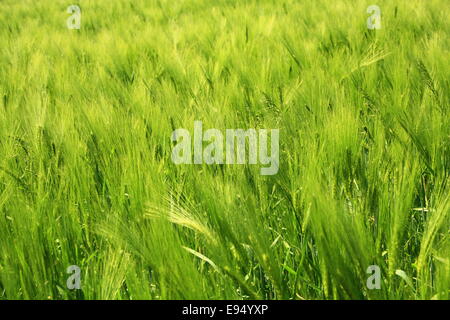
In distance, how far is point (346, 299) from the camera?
0.61 m

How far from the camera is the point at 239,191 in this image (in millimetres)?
766

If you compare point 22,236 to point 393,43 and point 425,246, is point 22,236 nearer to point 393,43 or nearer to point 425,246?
point 425,246

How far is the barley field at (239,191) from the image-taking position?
25.2 inches

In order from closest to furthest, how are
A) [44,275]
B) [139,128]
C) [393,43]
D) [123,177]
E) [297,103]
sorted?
[44,275]
[123,177]
[139,128]
[297,103]
[393,43]

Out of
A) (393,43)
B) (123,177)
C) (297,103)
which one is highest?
(393,43)

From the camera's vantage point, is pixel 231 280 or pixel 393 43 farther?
pixel 393 43

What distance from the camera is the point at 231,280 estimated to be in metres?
0.70

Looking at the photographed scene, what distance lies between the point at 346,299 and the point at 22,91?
137cm

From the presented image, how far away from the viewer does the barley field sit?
25.2 inches

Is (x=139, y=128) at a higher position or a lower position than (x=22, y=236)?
higher

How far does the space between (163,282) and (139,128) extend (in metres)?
0.55

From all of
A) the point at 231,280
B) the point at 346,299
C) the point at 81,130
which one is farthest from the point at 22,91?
the point at 346,299
